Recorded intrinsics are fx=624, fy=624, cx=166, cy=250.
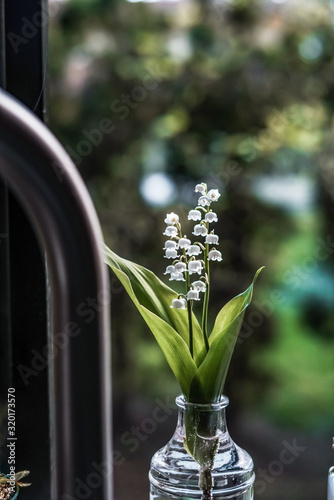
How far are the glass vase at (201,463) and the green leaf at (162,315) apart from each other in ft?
0.10

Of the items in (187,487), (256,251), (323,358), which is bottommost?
(187,487)

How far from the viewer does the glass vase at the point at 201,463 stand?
2.01ft

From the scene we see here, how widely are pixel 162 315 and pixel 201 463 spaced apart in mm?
150

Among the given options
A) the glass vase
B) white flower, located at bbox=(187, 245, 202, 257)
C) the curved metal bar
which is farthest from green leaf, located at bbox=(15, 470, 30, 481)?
the curved metal bar

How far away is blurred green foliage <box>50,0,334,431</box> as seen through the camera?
2.79 feet

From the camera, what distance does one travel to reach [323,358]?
878mm

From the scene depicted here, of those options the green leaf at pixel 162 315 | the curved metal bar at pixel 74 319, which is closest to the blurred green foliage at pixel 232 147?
the green leaf at pixel 162 315

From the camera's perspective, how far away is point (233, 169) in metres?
0.87

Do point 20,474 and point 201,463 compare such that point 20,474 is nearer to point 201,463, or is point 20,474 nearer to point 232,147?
point 201,463

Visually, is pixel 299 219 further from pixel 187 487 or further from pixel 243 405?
pixel 187 487

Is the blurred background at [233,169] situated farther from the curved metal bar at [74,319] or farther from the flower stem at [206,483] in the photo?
the curved metal bar at [74,319]

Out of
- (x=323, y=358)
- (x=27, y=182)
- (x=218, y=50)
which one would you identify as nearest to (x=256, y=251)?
(x=323, y=358)

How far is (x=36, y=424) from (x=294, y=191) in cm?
46

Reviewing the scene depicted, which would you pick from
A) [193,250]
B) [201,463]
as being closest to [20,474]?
[201,463]
